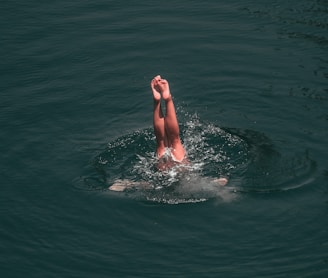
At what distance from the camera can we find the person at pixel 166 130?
1469cm

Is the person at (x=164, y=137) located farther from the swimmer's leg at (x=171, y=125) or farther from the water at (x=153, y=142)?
the water at (x=153, y=142)

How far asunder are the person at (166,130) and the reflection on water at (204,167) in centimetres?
24

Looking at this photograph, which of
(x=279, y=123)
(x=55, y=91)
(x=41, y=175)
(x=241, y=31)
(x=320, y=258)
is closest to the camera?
(x=320, y=258)

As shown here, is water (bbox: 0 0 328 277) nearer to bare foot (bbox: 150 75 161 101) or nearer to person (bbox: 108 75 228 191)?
person (bbox: 108 75 228 191)

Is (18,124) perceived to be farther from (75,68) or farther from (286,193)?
(286,193)

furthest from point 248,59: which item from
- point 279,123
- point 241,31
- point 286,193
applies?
point 286,193

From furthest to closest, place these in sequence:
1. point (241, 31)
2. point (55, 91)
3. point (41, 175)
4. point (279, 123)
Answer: point (241, 31) → point (55, 91) → point (279, 123) → point (41, 175)

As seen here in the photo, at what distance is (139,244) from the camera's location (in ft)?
44.2

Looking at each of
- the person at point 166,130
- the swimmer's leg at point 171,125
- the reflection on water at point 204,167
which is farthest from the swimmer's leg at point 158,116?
the reflection on water at point 204,167

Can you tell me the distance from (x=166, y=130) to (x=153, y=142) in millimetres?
1613

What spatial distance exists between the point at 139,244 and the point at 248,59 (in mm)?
8341

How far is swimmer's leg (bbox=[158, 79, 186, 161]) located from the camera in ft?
48.1

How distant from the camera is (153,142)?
54.6 ft

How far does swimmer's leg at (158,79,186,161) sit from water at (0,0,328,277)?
46 centimetres
